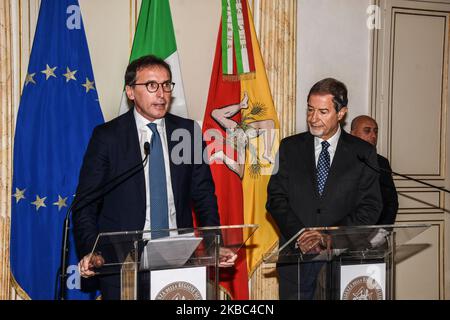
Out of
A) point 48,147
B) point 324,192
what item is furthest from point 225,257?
point 48,147

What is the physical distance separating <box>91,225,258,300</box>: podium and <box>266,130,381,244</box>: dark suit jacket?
1261 millimetres

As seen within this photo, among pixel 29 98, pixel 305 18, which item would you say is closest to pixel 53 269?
pixel 29 98

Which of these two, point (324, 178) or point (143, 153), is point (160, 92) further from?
point (324, 178)

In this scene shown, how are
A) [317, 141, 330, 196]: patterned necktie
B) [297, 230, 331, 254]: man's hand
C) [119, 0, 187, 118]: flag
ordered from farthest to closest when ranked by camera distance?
[119, 0, 187, 118]: flag < [317, 141, 330, 196]: patterned necktie < [297, 230, 331, 254]: man's hand

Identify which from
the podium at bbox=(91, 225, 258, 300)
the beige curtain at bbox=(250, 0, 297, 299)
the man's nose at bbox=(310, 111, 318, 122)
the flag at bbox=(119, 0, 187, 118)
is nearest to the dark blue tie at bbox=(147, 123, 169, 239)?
the podium at bbox=(91, 225, 258, 300)

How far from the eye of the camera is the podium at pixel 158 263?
2.55 meters

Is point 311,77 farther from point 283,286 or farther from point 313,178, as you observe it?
point 283,286

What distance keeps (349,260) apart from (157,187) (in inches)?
45.2

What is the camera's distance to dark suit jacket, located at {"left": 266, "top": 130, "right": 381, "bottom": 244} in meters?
3.89

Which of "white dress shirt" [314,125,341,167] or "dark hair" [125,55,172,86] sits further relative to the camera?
"white dress shirt" [314,125,341,167]

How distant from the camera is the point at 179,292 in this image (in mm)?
2594

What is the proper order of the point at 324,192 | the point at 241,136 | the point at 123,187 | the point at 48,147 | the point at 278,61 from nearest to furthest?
the point at 123,187 → the point at 324,192 → the point at 48,147 → the point at 241,136 → the point at 278,61

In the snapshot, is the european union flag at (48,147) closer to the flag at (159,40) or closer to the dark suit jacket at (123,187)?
the flag at (159,40)

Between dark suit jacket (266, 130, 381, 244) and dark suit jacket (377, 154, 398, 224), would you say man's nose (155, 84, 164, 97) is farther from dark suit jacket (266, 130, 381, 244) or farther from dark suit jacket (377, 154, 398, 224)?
dark suit jacket (377, 154, 398, 224)
